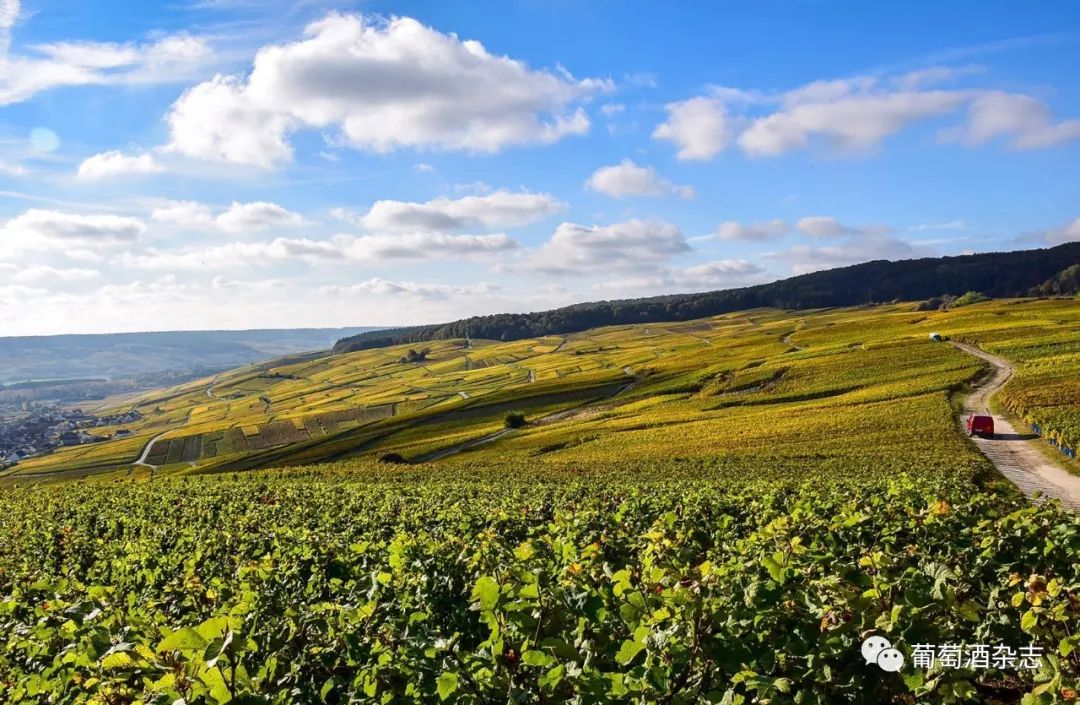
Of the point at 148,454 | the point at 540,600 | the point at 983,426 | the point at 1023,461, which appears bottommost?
the point at 148,454

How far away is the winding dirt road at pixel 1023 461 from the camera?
34281 mm

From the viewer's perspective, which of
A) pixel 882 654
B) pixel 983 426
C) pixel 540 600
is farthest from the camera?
pixel 983 426

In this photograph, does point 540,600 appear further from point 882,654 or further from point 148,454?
point 148,454

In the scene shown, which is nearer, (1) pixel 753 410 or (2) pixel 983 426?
(2) pixel 983 426

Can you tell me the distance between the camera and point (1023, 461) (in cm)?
4172

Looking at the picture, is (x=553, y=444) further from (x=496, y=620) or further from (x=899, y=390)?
(x=496, y=620)

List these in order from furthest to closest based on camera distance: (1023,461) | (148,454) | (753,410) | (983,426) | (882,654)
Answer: (148,454) < (753,410) < (983,426) < (1023,461) < (882,654)

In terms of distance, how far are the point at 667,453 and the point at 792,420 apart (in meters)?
16.3

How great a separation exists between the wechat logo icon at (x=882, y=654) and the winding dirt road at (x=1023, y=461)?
97.2 ft

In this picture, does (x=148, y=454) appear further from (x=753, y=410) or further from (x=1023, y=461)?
(x=1023, y=461)

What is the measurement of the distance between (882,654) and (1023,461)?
4921 cm

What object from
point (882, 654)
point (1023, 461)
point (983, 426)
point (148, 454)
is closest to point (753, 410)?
point (983, 426)

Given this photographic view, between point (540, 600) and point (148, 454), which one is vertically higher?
point (540, 600)

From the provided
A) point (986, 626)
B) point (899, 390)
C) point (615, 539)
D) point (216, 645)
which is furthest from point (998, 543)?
point (899, 390)
